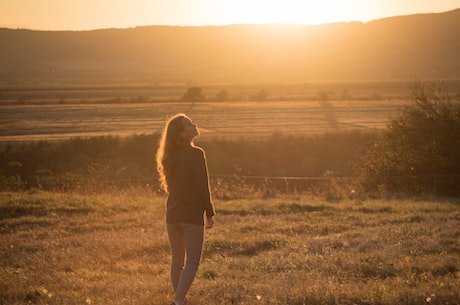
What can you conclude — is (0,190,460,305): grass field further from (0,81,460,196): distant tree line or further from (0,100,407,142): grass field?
(0,100,407,142): grass field

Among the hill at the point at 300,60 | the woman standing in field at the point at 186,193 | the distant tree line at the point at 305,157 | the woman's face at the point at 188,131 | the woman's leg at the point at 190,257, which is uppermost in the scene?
the hill at the point at 300,60

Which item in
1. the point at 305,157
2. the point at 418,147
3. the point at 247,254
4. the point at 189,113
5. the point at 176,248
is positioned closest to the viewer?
the point at 176,248

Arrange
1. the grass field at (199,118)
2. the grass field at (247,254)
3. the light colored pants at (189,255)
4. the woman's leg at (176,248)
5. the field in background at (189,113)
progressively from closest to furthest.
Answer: the light colored pants at (189,255) → the woman's leg at (176,248) → the grass field at (247,254) → the grass field at (199,118) → the field in background at (189,113)

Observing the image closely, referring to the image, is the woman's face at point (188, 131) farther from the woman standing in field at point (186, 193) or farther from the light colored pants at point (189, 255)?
the light colored pants at point (189, 255)

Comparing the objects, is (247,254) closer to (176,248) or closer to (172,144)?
(176,248)

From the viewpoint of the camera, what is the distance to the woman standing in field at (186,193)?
6.79 m

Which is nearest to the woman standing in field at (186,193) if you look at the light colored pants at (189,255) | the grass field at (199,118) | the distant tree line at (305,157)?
the light colored pants at (189,255)

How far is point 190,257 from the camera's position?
22.4 ft

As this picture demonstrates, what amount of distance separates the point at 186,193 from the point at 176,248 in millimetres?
656

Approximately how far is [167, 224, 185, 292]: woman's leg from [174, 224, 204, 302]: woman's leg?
7.3 inches

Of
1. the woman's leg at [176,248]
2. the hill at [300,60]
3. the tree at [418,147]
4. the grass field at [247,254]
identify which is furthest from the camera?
the hill at [300,60]

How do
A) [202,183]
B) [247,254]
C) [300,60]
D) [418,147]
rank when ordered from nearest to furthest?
[202,183]
[247,254]
[418,147]
[300,60]

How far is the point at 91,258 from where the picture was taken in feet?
34.2

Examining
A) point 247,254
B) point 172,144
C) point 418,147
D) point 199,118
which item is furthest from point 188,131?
point 199,118
